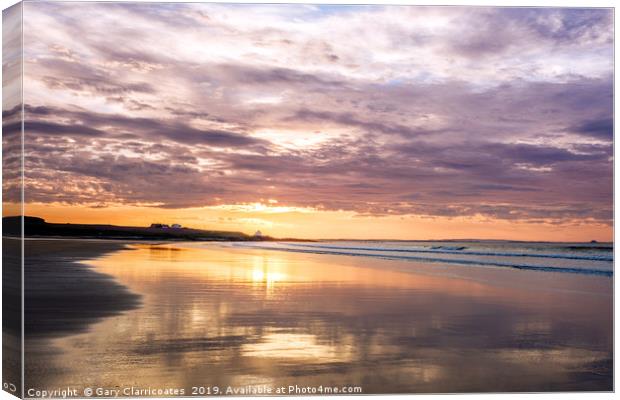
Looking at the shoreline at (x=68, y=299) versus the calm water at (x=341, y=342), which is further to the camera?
the shoreline at (x=68, y=299)

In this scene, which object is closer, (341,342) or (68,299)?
(341,342)

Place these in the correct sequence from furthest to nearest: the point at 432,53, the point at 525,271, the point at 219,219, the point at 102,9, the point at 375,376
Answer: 1. the point at 525,271
2. the point at 219,219
3. the point at 432,53
4. the point at 102,9
5. the point at 375,376

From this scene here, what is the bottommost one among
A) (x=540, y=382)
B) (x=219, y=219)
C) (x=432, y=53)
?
(x=540, y=382)

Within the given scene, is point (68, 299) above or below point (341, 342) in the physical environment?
above

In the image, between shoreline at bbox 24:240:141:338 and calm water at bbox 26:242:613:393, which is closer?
calm water at bbox 26:242:613:393

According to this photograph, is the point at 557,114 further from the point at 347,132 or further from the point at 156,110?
the point at 156,110

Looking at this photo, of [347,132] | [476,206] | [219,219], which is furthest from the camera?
[219,219]

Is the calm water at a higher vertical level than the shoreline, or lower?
lower

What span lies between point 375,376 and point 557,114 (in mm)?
4425

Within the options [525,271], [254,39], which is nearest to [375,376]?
[254,39]

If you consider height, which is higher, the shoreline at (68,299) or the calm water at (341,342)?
the shoreline at (68,299)

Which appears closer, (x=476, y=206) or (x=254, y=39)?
(x=254, y=39)

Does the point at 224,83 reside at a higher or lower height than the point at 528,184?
higher

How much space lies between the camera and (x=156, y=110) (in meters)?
8.77
